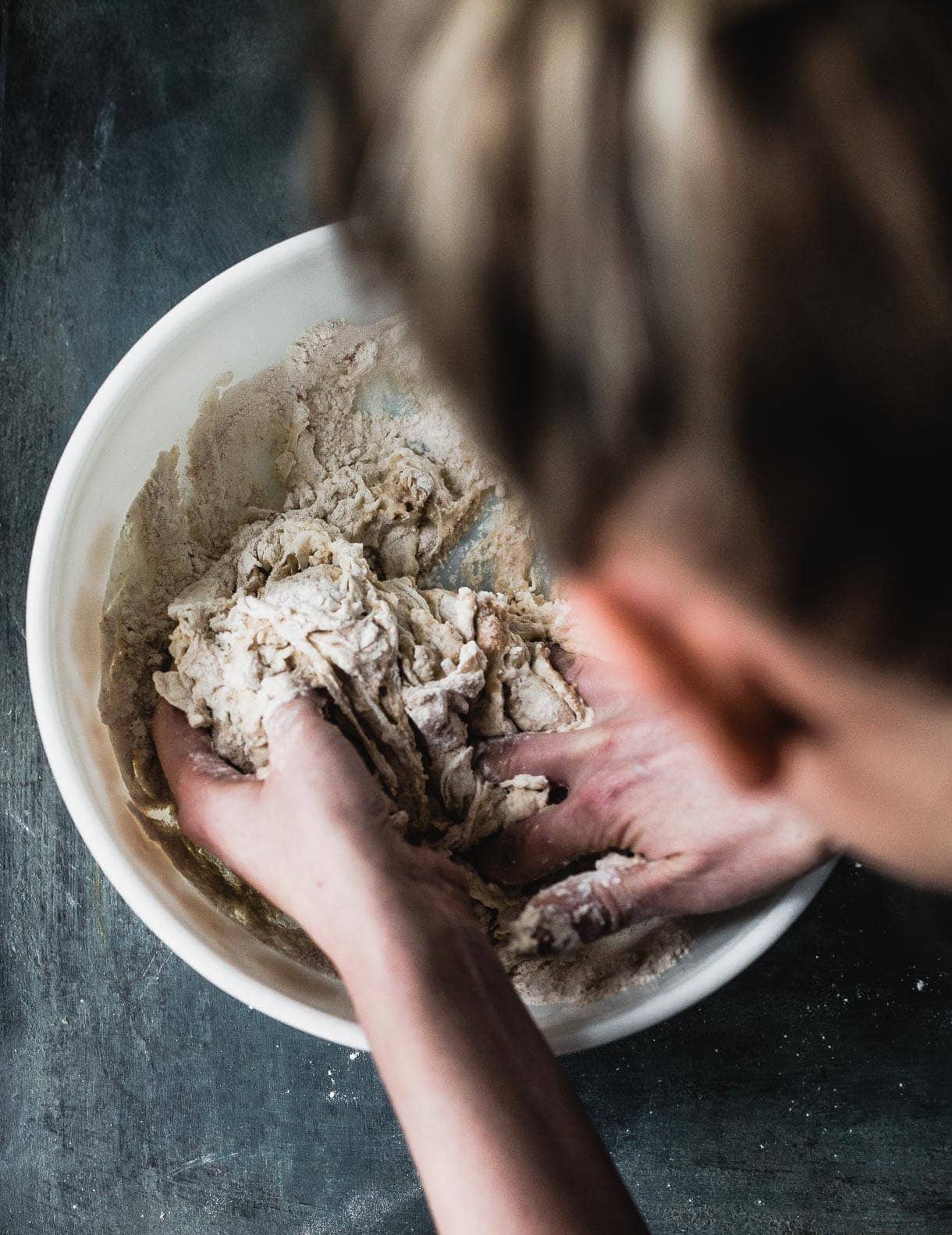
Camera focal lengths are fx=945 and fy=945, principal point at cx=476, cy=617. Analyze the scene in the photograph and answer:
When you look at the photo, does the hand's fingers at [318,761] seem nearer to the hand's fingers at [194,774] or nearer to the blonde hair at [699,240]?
A: the hand's fingers at [194,774]

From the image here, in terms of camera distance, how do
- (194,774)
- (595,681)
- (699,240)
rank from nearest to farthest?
(699,240), (194,774), (595,681)

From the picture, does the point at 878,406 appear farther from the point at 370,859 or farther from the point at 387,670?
A: the point at 387,670

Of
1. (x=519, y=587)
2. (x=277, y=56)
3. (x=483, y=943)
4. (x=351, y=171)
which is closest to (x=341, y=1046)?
(x=483, y=943)

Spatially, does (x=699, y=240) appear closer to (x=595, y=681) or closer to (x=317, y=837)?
(x=317, y=837)

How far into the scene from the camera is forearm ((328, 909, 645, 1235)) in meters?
0.52

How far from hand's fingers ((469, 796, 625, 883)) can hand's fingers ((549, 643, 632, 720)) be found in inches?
3.8

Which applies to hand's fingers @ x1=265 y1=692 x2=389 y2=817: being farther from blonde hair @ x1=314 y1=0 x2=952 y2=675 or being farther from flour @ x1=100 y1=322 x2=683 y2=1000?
blonde hair @ x1=314 y1=0 x2=952 y2=675

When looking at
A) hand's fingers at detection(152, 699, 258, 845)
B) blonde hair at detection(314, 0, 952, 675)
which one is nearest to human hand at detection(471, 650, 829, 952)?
hand's fingers at detection(152, 699, 258, 845)

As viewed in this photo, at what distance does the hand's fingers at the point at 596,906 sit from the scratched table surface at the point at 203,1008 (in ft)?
0.81

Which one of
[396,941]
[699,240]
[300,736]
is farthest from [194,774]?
[699,240]

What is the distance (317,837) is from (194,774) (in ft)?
0.54

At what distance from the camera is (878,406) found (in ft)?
0.73

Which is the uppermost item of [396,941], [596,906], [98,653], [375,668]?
[98,653]

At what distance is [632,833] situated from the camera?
78 centimetres
